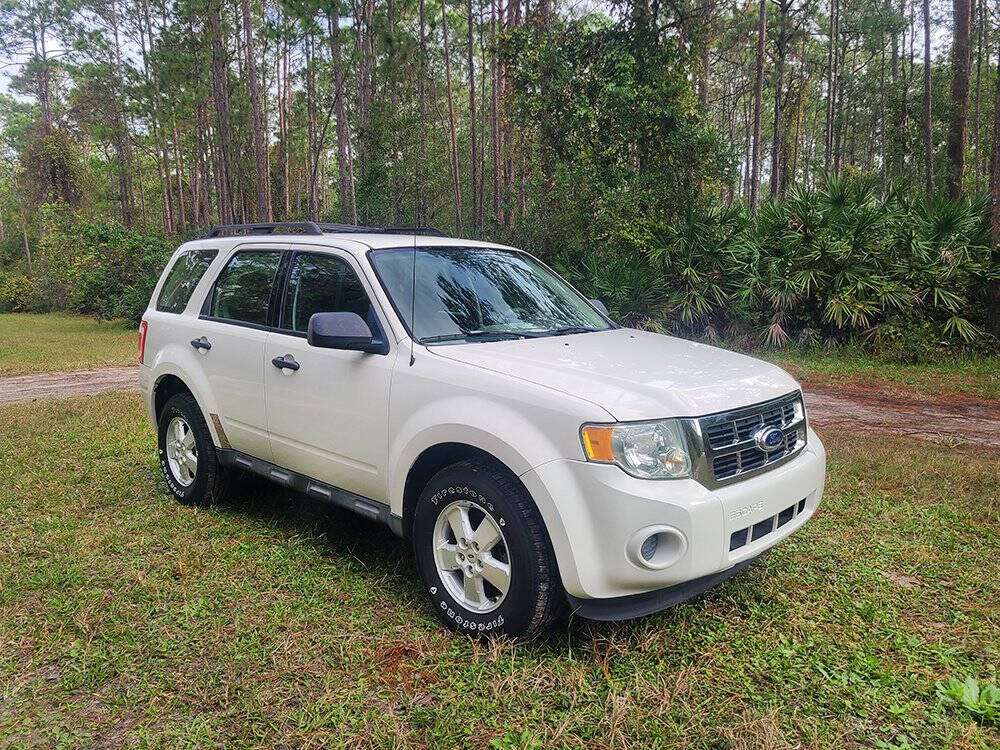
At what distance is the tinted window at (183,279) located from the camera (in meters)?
4.99

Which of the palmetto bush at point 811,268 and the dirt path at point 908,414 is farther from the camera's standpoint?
the palmetto bush at point 811,268

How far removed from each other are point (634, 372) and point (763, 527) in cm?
85

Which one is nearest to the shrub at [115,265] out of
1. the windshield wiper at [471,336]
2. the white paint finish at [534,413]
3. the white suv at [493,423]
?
the white suv at [493,423]

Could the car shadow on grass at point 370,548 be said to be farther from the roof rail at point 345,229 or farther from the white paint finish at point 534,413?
the roof rail at point 345,229

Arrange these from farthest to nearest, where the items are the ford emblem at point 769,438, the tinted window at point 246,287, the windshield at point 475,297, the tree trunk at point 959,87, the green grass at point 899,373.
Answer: the tree trunk at point 959,87
the green grass at point 899,373
the tinted window at point 246,287
the windshield at point 475,297
the ford emblem at point 769,438

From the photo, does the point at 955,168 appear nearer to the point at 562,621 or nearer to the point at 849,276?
the point at 849,276

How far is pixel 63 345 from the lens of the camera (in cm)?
1734

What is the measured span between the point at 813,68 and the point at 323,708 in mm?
39246

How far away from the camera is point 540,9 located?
17.0 metres

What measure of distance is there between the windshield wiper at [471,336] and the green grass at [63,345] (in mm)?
11788

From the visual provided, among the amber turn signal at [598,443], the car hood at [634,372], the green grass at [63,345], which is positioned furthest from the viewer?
the green grass at [63,345]

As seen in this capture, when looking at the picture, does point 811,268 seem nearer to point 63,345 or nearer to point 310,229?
point 310,229

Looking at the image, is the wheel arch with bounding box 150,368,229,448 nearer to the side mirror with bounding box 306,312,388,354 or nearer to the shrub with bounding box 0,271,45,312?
the side mirror with bounding box 306,312,388,354

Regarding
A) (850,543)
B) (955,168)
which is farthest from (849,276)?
(850,543)
